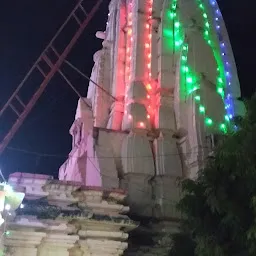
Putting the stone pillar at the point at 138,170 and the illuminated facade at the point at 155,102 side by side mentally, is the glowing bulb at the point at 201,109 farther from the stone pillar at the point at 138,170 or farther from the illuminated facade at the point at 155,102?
the stone pillar at the point at 138,170

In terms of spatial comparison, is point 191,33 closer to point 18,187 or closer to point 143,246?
point 143,246

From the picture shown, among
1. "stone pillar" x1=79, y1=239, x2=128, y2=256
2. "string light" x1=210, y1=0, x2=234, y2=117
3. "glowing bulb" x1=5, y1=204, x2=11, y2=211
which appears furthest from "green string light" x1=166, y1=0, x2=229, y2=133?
"glowing bulb" x1=5, y1=204, x2=11, y2=211

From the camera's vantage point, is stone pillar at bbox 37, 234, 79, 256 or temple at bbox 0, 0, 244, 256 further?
temple at bbox 0, 0, 244, 256

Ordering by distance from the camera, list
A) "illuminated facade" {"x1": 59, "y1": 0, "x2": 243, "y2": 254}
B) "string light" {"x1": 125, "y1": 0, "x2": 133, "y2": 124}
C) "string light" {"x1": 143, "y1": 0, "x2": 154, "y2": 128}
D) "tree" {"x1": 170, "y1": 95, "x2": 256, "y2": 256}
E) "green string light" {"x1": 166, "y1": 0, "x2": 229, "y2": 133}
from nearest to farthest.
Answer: "tree" {"x1": 170, "y1": 95, "x2": 256, "y2": 256} < "illuminated facade" {"x1": 59, "y1": 0, "x2": 243, "y2": 254} < "green string light" {"x1": 166, "y1": 0, "x2": 229, "y2": 133} < "string light" {"x1": 143, "y1": 0, "x2": 154, "y2": 128} < "string light" {"x1": 125, "y1": 0, "x2": 133, "y2": 124}

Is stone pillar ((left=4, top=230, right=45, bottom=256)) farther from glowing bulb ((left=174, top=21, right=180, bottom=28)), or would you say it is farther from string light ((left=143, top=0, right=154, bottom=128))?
glowing bulb ((left=174, top=21, right=180, bottom=28))

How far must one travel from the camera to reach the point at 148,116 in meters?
21.8

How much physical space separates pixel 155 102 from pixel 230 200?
475 inches

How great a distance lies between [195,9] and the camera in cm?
2458

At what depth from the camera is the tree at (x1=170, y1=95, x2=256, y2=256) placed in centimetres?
1062

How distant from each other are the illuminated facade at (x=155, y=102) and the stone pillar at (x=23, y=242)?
5687 millimetres

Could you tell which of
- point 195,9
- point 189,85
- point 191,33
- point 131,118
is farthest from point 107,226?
point 195,9

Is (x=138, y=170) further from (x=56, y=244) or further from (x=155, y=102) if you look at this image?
(x=56, y=244)

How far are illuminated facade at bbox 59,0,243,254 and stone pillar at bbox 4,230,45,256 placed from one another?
5.69 metres

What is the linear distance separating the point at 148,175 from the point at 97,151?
2.46 meters
